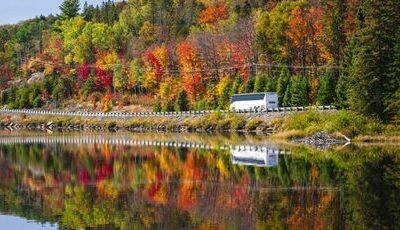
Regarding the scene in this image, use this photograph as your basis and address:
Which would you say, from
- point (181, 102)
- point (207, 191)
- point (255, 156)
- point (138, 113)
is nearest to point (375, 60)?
point (255, 156)

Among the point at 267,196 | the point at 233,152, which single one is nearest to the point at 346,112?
the point at 233,152

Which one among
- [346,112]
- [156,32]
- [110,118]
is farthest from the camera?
[156,32]

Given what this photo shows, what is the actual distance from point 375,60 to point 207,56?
161ft

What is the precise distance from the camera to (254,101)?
270 feet

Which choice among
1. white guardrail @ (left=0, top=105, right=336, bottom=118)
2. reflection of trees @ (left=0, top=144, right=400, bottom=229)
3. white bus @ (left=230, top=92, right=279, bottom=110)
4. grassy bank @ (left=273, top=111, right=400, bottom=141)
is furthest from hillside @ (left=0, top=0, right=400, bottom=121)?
reflection of trees @ (left=0, top=144, right=400, bottom=229)

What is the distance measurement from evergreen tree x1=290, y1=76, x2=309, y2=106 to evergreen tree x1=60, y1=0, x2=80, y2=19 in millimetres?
104462

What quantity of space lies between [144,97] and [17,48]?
187 feet

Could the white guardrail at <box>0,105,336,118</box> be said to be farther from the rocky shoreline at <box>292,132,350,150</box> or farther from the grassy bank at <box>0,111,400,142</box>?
the rocky shoreline at <box>292,132,350,150</box>

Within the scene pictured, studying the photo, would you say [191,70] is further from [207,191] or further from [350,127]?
[207,191]

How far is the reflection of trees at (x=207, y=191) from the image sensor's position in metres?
22.3

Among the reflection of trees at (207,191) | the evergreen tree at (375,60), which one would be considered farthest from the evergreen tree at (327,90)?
the reflection of trees at (207,191)

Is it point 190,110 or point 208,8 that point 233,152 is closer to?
point 190,110

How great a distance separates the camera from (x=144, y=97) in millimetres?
118250

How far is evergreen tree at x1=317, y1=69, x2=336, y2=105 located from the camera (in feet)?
230
